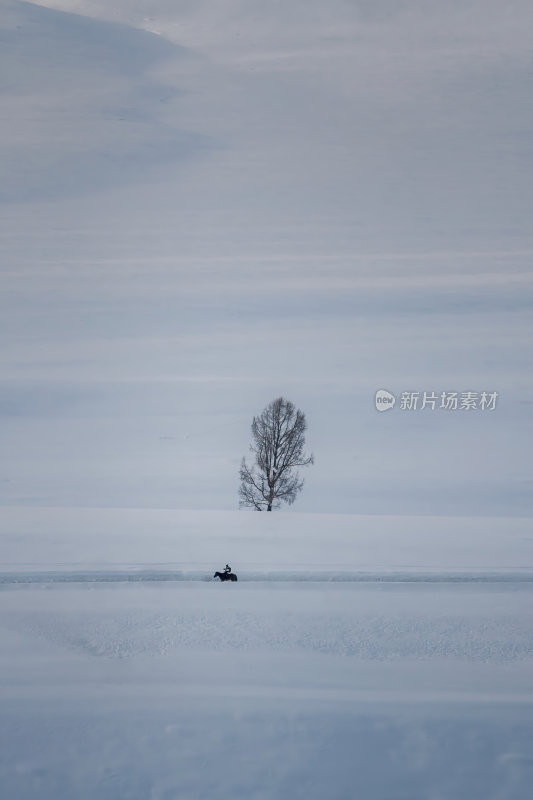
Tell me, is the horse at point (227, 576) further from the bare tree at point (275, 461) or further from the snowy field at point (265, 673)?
the bare tree at point (275, 461)

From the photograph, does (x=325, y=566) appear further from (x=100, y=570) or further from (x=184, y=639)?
(x=184, y=639)

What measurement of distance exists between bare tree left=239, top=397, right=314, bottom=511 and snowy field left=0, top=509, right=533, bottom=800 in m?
16.8

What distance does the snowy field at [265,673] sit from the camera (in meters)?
6.56

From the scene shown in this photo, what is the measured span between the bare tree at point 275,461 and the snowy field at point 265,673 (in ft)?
55.2

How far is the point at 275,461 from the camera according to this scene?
35.5 m

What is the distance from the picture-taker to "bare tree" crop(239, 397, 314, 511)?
35.2m

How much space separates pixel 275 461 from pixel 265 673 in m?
26.2

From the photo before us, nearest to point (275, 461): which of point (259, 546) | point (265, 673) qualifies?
point (259, 546)

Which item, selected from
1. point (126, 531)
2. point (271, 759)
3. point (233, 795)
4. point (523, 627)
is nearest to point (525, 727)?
point (271, 759)

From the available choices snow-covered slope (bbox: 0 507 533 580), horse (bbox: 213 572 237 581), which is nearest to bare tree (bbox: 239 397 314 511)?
snow-covered slope (bbox: 0 507 533 580)

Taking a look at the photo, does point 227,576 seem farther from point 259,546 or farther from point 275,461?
point 275,461

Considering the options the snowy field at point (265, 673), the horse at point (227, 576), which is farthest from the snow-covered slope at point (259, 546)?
the horse at point (227, 576)

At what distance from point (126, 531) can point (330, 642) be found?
11.2 m

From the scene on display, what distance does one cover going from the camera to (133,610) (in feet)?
40.6
